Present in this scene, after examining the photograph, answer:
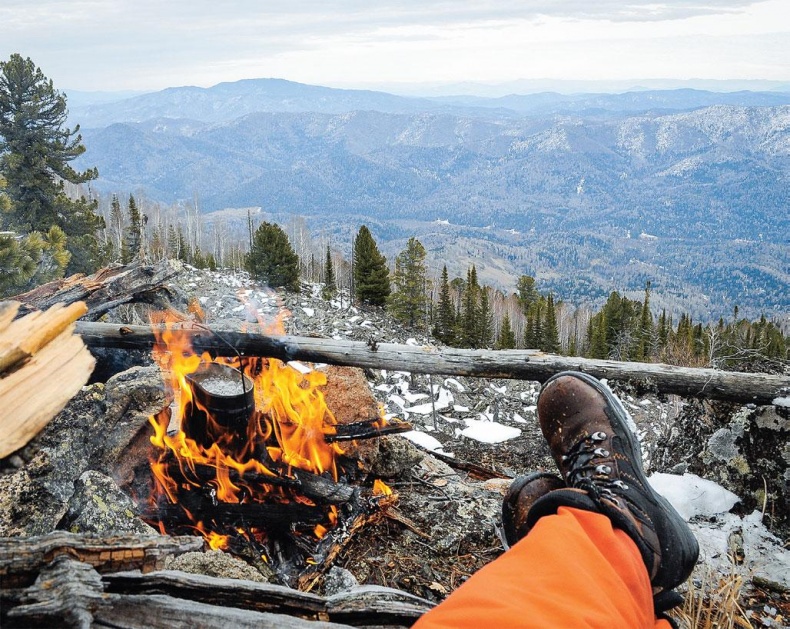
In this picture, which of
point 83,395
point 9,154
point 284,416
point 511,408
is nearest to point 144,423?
point 83,395

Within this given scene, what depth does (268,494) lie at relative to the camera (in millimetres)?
3783

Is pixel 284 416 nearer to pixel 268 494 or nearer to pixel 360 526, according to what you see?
pixel 268 494

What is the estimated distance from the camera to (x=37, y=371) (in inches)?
69.6

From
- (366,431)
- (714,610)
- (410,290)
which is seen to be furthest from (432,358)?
(410,290)

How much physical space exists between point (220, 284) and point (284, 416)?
2869 centimetres

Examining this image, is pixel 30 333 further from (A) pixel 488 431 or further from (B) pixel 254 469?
(A) pixel 488 431

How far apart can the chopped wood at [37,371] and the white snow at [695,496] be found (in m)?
3.73

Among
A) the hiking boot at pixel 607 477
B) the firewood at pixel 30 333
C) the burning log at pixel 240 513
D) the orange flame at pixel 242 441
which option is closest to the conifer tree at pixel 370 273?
the orange flame at pixel 242 441

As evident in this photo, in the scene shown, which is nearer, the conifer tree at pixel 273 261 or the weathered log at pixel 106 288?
the weathered log at pixel 106 288

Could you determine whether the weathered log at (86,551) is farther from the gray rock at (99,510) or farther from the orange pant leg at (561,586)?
the gray rock at (99,510)

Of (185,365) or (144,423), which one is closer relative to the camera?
(144,423)

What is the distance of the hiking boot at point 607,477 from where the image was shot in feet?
7.38

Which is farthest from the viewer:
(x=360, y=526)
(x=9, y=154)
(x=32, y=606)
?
(x=9, y=154)

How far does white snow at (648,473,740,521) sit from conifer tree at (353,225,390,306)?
3569cm
